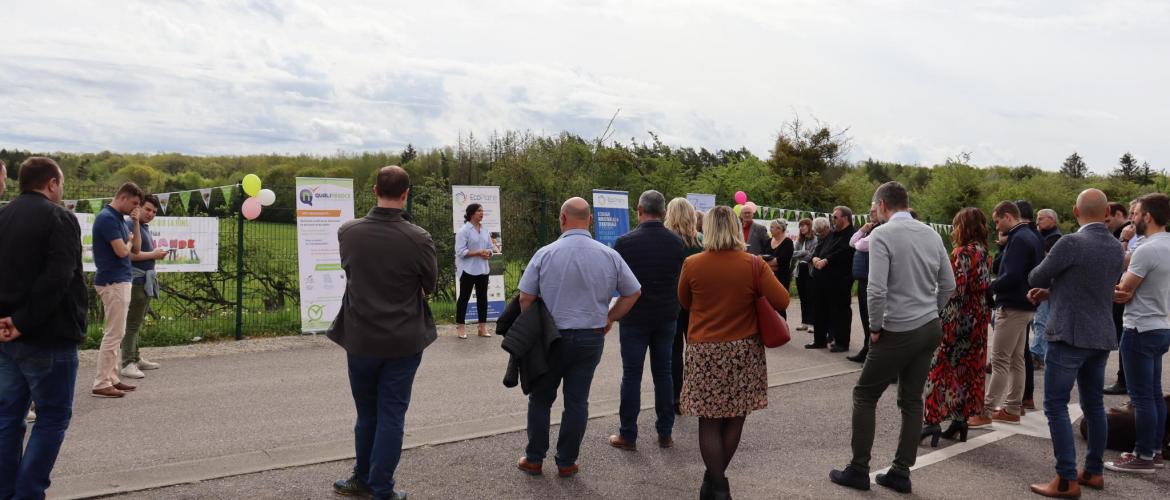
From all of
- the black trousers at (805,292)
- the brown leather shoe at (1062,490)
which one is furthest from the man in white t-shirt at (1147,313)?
the black trousers at (805,292)

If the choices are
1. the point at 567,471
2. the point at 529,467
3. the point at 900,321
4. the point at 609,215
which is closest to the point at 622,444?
the point at 567,471

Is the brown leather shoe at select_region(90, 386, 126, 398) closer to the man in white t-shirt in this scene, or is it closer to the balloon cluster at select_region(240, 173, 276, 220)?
the balloon cluster at select_region(240, 173, 276, 220)

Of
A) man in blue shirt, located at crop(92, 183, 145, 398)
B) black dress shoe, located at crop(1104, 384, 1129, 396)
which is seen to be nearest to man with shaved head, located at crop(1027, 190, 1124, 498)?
black dress shoe, located at crop(1104, 384, 1129, 396)

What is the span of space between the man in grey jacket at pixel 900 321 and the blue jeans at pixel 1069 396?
2.70ft

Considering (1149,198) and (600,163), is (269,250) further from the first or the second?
(600,163)

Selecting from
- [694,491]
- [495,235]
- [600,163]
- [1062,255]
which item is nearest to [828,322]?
[495,235]

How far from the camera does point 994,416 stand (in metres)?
7.41

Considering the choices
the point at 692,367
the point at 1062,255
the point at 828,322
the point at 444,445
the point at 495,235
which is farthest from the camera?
the point at 495,235

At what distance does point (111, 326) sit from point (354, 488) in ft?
12.3

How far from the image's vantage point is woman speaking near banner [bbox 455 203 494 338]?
11352 millimetres

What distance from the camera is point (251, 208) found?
443 inches

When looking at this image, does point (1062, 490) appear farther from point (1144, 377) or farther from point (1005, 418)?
point (1005, 418)

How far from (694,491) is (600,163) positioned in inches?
844

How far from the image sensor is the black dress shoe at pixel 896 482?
5.45 m
